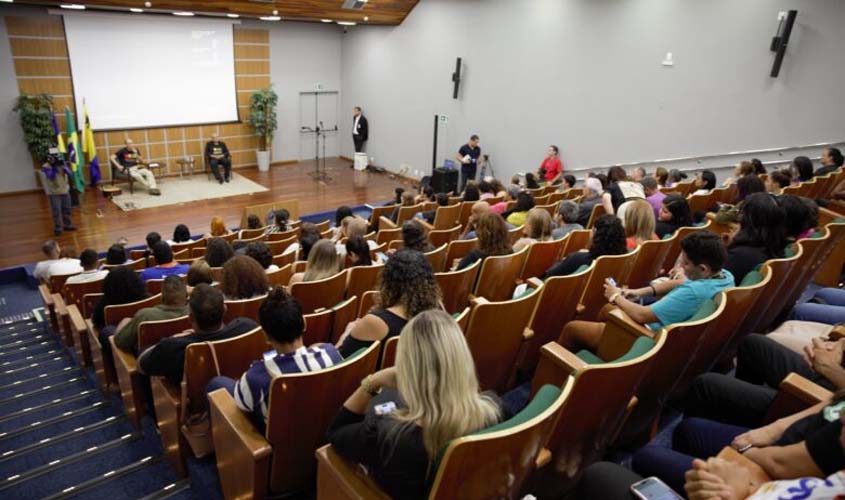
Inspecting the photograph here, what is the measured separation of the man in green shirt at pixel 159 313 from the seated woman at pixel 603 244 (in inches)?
89.8

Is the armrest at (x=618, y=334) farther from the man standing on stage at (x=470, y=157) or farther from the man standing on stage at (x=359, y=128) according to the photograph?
the man standing on stage at (x=359, y=128)

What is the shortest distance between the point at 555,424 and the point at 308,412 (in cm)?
88

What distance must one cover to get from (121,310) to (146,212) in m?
6.41

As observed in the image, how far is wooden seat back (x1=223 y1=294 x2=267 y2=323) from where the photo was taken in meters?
3.00

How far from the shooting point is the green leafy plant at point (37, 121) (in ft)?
29.7

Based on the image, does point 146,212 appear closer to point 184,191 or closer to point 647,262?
point 184,191

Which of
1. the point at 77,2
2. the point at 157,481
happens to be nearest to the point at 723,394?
the point at 157,481

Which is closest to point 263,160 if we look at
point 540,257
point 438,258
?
point 438,258

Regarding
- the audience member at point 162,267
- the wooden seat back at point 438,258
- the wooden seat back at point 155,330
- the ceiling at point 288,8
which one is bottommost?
the audience member at point 162,267

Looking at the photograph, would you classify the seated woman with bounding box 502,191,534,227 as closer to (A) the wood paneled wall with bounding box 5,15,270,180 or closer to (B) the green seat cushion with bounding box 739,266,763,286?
(B) the green seat cushion with bounding box 739,266,763,286

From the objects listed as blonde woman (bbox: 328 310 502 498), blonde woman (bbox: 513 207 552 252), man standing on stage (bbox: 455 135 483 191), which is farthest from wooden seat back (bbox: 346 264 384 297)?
man standing on stage (bbox: 455 135 483 191)

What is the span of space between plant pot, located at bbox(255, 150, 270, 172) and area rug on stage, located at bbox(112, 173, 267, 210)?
734 millimetres

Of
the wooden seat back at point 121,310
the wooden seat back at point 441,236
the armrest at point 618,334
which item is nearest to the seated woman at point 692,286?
the armrest at point 618,334

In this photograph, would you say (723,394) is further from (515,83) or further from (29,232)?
(29,232)
